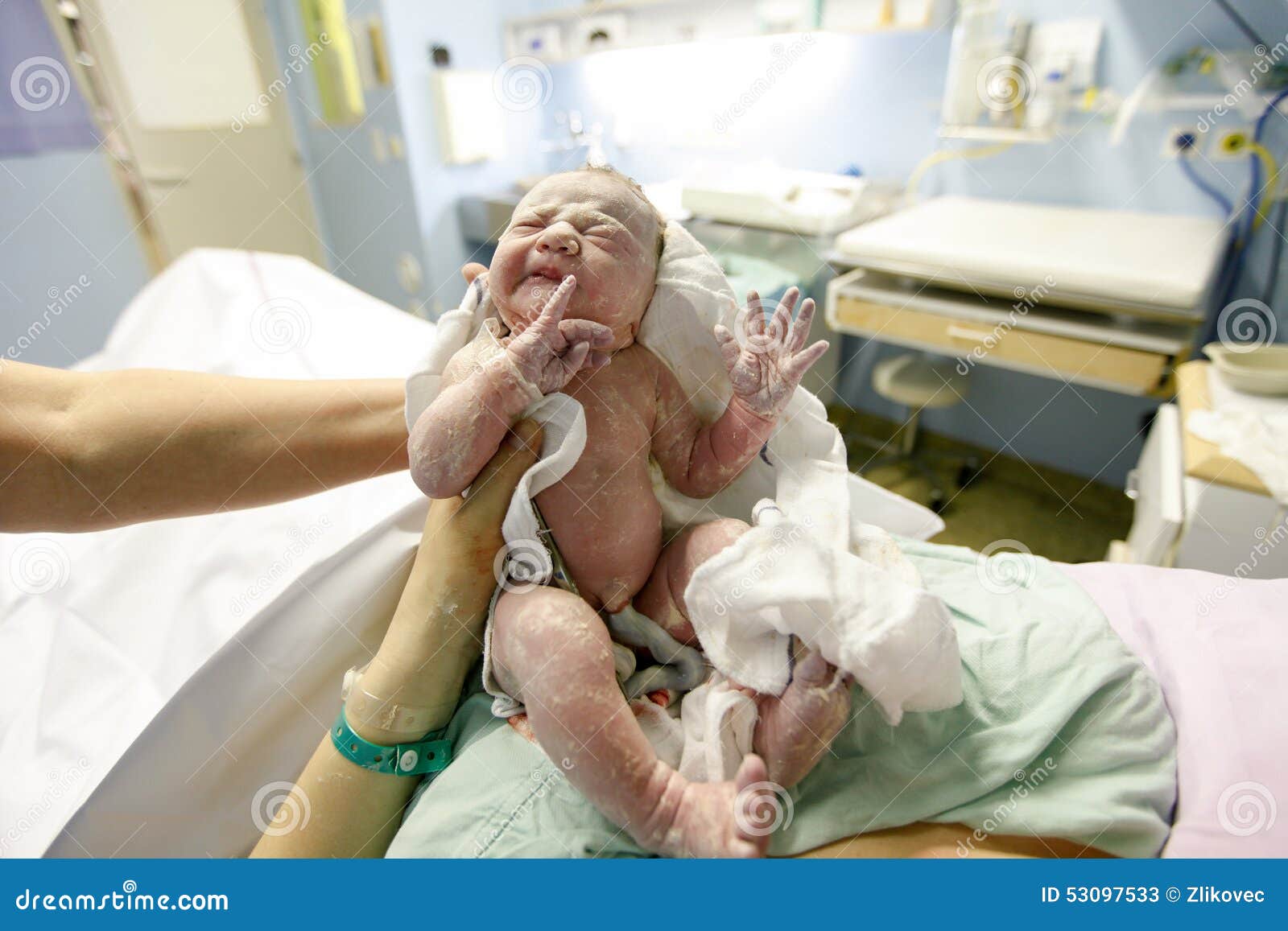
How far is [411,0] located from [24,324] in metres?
2.44

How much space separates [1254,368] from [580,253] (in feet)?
6.01

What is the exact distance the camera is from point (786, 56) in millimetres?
2684

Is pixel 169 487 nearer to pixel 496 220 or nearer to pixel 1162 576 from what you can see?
pixel 1162 576

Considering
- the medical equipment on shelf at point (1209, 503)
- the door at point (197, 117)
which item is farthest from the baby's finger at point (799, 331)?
the door at point (197, 117)

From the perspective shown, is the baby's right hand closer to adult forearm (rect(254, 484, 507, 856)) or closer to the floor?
adult forearm (rect(254, 484, 507, 856))

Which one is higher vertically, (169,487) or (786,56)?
(786,56)

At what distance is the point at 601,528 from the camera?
2.73ft

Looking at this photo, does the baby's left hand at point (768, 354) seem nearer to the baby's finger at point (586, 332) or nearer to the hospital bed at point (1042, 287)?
the baby's finger at point (586, 332)

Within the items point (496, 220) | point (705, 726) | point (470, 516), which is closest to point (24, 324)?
point (496, 220)

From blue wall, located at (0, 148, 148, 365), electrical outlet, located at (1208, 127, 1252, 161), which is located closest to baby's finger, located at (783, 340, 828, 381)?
electrical outlet, located at (1208, 127, 1252, 161)

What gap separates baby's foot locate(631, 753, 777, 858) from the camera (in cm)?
64

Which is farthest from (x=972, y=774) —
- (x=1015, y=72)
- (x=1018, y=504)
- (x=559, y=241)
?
(x=1015, y=72)

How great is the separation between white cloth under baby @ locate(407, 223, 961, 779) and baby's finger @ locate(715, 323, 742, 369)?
0.18 ft
